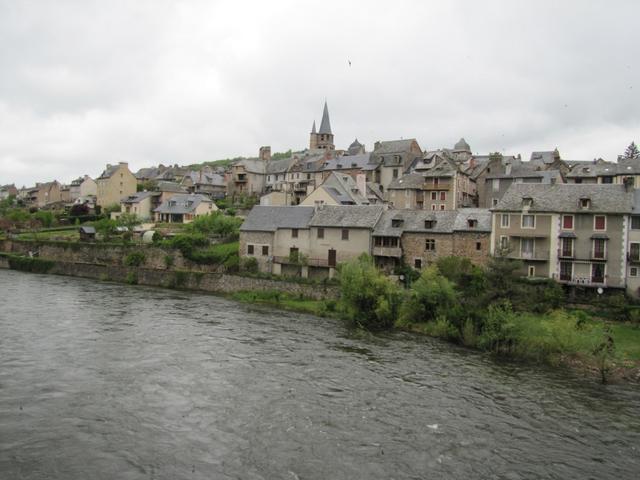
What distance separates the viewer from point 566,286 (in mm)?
38562

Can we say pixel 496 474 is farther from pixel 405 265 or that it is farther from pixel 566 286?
pixel 405 265

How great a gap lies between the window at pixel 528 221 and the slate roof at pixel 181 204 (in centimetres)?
4612

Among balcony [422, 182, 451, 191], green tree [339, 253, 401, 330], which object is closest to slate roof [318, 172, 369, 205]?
balcony [422, 182, 451, 191]

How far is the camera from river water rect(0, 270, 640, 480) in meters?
16.4

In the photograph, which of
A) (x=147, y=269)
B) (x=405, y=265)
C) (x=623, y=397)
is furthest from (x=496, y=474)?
(x=147, y=269)

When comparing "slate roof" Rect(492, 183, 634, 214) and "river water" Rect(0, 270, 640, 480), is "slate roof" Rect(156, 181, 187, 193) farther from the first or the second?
"slate roof" Rect(492, 183, 634, 214)

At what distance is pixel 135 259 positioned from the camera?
187 feet

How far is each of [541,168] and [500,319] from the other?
137 ft

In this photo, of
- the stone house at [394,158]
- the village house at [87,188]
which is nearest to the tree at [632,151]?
the stone house at [394,158]

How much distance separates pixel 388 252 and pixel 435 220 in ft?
15.5

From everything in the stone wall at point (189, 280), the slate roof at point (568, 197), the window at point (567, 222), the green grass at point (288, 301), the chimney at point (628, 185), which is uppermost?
the chimney at point (628, 185)

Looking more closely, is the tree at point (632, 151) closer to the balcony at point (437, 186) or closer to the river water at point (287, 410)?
the balcony at point (437, 186)

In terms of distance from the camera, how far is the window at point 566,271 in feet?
127

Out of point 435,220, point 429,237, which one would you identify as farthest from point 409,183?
point 429,237
